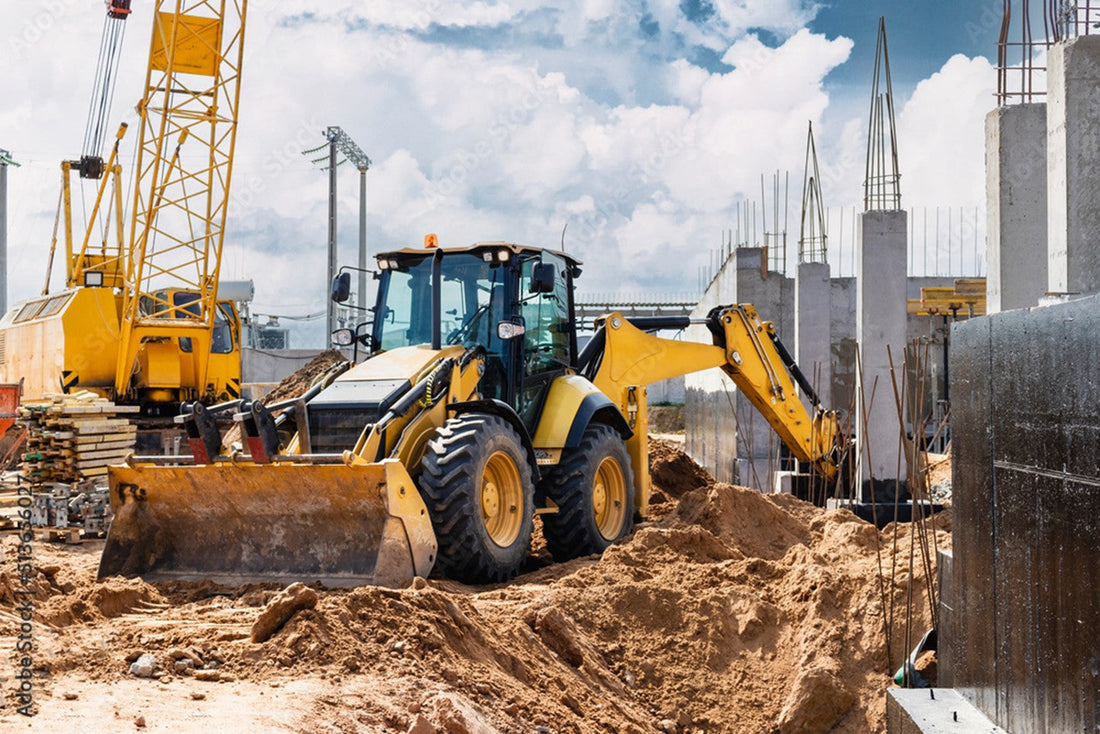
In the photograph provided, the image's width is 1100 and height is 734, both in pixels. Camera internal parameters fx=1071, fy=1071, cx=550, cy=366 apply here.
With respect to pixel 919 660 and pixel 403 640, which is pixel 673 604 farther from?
pixel 403 640

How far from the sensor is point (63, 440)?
12.7m

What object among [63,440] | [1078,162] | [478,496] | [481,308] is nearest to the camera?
[1078,162]

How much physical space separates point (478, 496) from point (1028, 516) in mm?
4093

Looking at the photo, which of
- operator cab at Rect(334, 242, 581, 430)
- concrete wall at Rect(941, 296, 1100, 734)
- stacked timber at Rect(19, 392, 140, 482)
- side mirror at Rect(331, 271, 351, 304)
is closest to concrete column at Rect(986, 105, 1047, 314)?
concrete wall at Rect(941, 296, 1100, 734)

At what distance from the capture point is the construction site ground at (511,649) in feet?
14.5

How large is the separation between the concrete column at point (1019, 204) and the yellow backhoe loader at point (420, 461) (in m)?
3.24

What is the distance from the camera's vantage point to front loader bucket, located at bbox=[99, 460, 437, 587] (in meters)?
6.92

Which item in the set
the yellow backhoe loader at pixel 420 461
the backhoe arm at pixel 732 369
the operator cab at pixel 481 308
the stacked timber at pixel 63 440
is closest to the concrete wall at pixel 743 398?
the backhoe arm at pixel 732 369

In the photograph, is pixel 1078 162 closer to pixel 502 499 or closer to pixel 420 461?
pixel 502 499

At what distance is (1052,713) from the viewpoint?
12.3ft

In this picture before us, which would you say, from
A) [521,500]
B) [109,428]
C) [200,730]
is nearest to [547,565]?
[521,500]

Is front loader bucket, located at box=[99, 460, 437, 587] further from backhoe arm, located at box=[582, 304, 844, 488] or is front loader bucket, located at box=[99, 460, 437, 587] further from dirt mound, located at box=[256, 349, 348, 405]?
dirt mound, located at box=[256, 349, 348, 405]

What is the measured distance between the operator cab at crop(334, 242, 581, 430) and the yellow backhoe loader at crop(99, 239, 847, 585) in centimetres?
1

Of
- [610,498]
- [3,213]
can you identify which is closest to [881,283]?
[610,498]
